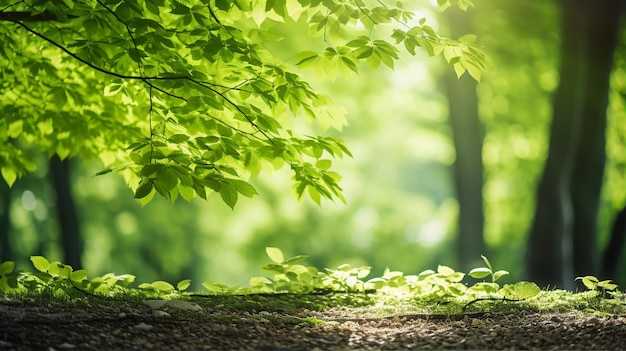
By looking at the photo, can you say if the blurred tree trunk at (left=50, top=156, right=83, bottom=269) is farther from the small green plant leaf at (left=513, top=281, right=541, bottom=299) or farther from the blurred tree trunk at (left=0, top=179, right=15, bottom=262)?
the small green plant leaf at (left=513, top=281, right=541, bottom=299)

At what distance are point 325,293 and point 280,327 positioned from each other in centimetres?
144

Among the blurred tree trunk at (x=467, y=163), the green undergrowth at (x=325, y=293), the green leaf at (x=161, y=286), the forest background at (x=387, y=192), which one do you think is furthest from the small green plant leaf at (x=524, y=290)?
the blurred tree trunk at (x=467, y=163)

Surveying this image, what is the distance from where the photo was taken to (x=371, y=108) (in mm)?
19344

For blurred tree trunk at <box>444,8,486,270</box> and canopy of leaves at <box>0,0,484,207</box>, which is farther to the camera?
blurred tree trunk at <box>444,8,486,270</box>

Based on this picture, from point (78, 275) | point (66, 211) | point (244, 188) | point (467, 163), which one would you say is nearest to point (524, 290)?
point (244, 188)

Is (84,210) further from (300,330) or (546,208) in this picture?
(300,330)

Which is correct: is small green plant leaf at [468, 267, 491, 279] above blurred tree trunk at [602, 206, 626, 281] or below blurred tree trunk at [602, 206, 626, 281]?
below

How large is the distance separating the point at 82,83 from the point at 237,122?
1.90m

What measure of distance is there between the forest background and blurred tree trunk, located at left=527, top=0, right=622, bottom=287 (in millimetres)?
427

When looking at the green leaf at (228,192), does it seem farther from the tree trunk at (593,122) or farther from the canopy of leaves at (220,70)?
the tree trunk at (593,122)

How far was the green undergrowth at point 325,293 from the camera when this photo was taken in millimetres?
4547

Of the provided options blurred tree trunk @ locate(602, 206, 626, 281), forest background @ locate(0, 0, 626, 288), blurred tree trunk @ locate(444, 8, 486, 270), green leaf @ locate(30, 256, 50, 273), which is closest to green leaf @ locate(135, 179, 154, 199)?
green leaf @ locate(30, 256, 50, 273)

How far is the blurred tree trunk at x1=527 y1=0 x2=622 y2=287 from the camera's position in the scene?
28.5 feet

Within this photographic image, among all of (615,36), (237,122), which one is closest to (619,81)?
(615,36)
